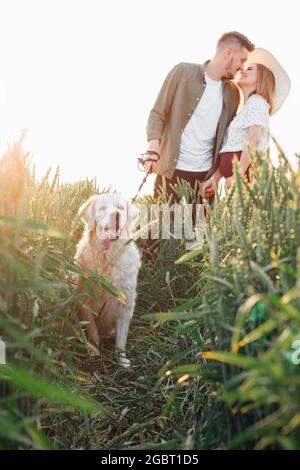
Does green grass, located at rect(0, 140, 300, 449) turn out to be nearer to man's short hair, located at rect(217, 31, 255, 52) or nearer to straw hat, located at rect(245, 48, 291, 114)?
straw hat, located at rect(245, 48, 291, 114)

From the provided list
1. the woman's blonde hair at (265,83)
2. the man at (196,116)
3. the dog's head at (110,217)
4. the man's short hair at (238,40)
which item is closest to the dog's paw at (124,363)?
the dog's head at (110,217)

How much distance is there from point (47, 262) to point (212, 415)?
80 cm

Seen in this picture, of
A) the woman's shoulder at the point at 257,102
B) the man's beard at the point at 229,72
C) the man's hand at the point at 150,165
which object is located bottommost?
the man's hand at the point at 150,165

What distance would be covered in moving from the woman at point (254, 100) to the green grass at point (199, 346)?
1843mm

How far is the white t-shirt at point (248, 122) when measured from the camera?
387 cm

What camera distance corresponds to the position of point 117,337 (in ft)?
9.70

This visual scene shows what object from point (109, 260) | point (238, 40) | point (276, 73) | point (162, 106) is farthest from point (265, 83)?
point (109, 260)

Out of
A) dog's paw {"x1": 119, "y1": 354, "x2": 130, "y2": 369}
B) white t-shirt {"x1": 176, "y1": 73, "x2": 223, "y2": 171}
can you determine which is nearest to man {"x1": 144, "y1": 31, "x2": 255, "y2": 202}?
white t-shirt {"x1": 176, "y1": 73, "x2": 223, "y2": 171}

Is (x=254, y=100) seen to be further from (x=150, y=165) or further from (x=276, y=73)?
(x=150, y=165)

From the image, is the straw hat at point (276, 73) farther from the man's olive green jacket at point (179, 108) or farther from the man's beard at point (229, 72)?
the man's olive green jacket at point (179, 108)

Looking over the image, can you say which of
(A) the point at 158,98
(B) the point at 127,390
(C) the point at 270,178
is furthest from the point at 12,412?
(A) the point at 158,98

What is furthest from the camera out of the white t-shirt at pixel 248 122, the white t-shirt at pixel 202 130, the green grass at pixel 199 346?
the white t-shirt at pixel 202 130
